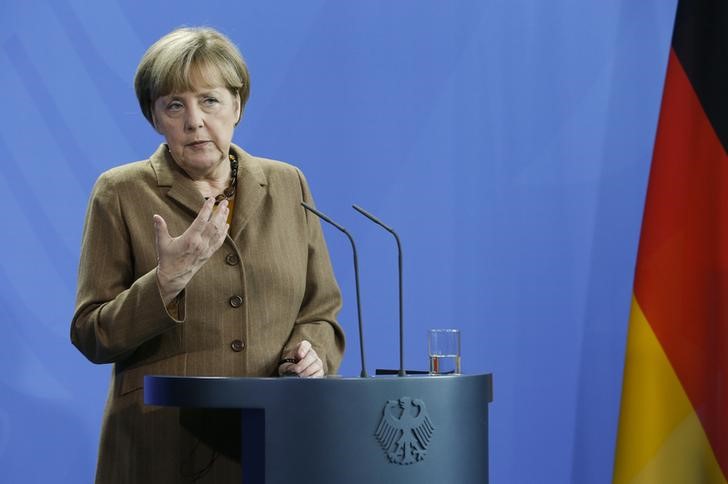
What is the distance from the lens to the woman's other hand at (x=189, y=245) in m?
1.71

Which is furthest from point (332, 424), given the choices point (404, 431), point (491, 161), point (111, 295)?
point (491, 161)

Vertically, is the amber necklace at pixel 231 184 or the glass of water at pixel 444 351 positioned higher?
the amber necklace at pixel 231 184

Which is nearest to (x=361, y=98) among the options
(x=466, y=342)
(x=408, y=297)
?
(x=408, y=297)

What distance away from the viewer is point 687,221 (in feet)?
10.2

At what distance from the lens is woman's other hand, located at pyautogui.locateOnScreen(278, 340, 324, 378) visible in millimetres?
1897

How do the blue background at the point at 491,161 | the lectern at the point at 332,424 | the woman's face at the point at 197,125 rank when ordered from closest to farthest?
1. the lectern at the point at 332,424
2. the woman's face at the point at 197,125
3. the blue background at the point at 491,161

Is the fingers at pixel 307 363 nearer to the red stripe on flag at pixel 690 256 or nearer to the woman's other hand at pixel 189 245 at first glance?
the woman's other hand at pixel 189 245

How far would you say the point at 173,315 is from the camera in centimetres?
185

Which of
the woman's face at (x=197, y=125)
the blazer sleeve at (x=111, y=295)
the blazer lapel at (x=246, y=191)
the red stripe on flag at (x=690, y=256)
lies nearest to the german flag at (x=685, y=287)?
the red stripe on flag at (x=690, y=256)

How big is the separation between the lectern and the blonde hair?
0.64 metres

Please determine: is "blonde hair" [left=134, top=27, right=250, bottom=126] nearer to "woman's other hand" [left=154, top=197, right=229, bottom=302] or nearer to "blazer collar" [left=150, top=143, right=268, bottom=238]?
"blazer collar" [left=150, top=143, right=268, bottom=238]

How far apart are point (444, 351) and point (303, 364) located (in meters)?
0.26

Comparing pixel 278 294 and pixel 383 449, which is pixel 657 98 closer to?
pixel 278 294

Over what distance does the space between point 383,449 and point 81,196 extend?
6.18 ft
